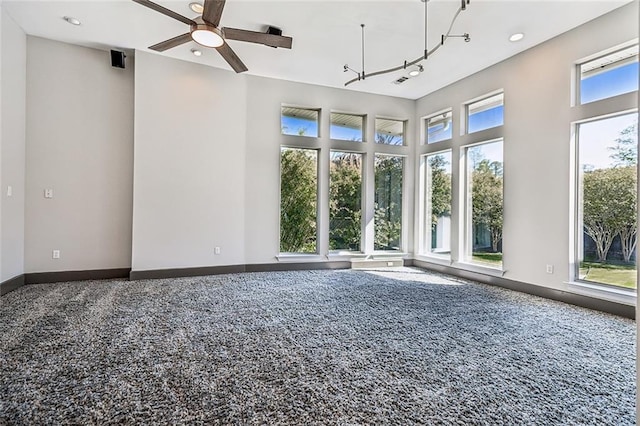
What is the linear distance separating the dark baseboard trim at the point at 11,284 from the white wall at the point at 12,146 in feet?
0.17

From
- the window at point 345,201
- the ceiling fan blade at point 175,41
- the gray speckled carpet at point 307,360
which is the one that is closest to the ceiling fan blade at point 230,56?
the ceiling fan blade at point 175,41

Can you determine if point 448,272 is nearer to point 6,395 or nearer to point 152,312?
point 152,312

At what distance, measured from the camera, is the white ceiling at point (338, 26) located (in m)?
3.72

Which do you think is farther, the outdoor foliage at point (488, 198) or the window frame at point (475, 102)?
the outdoor foliage at point (488, 198)

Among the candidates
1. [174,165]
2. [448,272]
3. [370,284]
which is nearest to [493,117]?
[448,272]

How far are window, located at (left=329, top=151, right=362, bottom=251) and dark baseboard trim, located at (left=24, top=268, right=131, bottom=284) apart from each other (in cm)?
367

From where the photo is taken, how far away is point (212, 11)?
118 inches

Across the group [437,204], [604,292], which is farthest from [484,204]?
[604,292]

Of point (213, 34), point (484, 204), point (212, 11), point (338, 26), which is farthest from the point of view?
point (484, 204)

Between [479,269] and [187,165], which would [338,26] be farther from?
[479,269]

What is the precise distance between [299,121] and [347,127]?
1014 millimetres

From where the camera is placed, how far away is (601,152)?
399 cm

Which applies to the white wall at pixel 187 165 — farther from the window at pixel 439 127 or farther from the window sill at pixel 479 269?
the window sill at pixel 479 269

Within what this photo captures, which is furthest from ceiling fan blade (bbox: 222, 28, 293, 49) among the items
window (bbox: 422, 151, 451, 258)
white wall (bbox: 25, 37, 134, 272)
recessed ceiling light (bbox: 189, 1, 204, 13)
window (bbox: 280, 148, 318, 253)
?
window (bbox: 422, 151, 451, 258)
